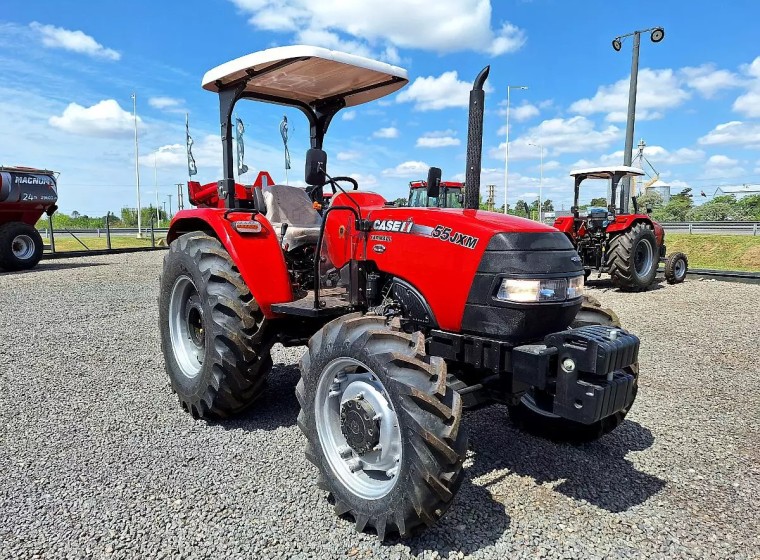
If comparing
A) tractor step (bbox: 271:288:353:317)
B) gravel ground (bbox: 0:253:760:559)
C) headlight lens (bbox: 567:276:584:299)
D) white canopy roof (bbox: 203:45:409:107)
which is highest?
white canopy roof (bbox: 203:45:409:107)

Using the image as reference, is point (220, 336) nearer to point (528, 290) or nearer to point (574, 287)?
point (528, 290)

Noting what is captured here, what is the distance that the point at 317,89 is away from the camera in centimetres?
423

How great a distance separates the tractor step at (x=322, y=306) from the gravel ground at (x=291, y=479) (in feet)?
2.84

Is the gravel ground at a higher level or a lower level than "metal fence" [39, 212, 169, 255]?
lower

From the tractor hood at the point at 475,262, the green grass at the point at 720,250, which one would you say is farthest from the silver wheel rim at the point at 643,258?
the tractor hood at the point at 475,262

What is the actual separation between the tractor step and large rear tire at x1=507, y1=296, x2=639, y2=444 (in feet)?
4.05

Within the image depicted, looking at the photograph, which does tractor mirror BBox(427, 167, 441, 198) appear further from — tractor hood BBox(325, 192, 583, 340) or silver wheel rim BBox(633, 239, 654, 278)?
silver wheel rim BBox(633, 239, 654, 278)

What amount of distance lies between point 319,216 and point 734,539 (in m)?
3.28

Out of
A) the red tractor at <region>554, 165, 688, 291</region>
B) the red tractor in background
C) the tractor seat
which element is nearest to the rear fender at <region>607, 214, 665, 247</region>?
the red tractor at <region>554, 165, 688, 291</region>

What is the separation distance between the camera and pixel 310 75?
383 cm

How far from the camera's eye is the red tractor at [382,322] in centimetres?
234

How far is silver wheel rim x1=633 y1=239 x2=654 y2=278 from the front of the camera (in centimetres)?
1064

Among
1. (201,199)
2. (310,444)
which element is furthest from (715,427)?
(201,199)

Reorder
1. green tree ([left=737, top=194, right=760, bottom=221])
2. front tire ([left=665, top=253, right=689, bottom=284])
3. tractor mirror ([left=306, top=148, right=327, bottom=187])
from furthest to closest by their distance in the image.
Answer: green tree ([left=737, top=194, right=760, bottom=221])
front tire ([left=665, top=253, right=689, bottom=284])
tractor mirror ([left=306, top=148, right=327, bottom=187])
